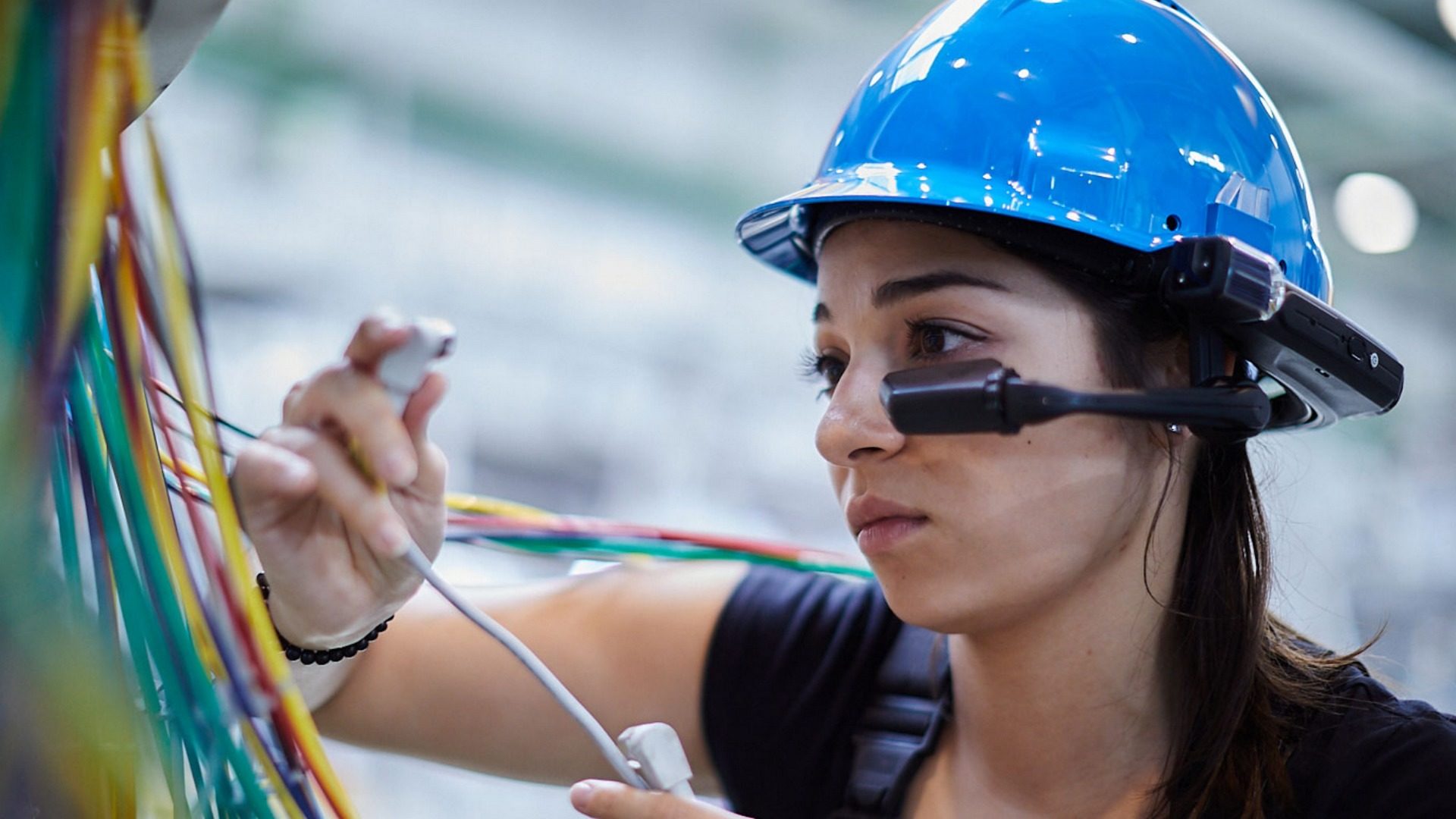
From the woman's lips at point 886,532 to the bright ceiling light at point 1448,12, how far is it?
305 cm

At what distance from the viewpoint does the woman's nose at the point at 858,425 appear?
100 cm

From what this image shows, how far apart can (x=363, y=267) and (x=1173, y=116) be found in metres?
2.11

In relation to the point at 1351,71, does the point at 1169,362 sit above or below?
below

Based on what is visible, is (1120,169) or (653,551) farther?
(653,551)

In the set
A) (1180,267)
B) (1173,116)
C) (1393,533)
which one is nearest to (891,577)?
(1180,267)

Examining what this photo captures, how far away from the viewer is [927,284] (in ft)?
3.28

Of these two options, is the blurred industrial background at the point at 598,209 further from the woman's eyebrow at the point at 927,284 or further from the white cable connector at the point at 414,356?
the white cable connector at the point at 414,356

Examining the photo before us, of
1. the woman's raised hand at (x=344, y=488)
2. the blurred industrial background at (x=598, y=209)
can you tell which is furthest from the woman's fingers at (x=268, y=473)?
the blurred industrial background at (x=598, y=209)

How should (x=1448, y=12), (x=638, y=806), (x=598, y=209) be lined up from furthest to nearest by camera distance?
(x=598, y=209) → (x=1448, y=12) → (x=638, y=806)

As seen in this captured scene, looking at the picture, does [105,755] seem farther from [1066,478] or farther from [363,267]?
[363,267]

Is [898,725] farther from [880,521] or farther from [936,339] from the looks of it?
[936,339]

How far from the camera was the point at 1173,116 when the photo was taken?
104 cm

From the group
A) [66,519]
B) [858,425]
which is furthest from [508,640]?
[858,425]

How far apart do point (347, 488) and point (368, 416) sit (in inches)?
1.8
